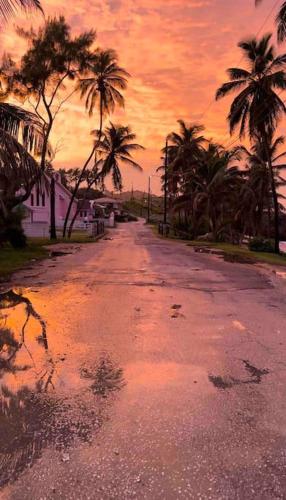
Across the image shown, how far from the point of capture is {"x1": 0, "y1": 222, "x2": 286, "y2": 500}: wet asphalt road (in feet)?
10.0

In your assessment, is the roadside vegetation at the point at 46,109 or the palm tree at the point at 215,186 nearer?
the roadside vegetation at the point at 46,109

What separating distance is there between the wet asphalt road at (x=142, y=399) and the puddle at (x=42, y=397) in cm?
1

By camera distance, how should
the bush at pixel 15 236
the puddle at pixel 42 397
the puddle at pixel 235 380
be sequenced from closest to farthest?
the puddle at pixel 42 397, the puddle at pixel 235 380, the bush at pixel 15 236

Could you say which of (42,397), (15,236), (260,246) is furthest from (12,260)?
(260,246)

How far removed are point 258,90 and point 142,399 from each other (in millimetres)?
24503

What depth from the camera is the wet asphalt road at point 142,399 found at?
120 inches

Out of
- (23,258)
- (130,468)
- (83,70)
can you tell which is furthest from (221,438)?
(83,70)

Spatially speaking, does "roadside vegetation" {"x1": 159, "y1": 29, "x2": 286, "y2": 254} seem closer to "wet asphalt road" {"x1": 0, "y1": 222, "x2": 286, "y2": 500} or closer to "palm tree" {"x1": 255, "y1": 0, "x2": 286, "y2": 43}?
"palm tree" {"x1": 255, "y1": 0, "x2": 286, "y2": 43}

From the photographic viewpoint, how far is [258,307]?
8906 mm

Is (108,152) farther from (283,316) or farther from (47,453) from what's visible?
(47,453)

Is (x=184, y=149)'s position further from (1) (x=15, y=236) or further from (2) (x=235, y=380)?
(2) (x=235, y=380)

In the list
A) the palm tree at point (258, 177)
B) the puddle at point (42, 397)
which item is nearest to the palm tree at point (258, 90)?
the palm tree at point (258, 177)

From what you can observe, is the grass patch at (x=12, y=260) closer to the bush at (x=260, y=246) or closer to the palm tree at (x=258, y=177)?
the bush at (x=260, y=246)

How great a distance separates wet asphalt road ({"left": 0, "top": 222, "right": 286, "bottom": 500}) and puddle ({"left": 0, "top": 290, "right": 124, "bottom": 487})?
0.01 metres
